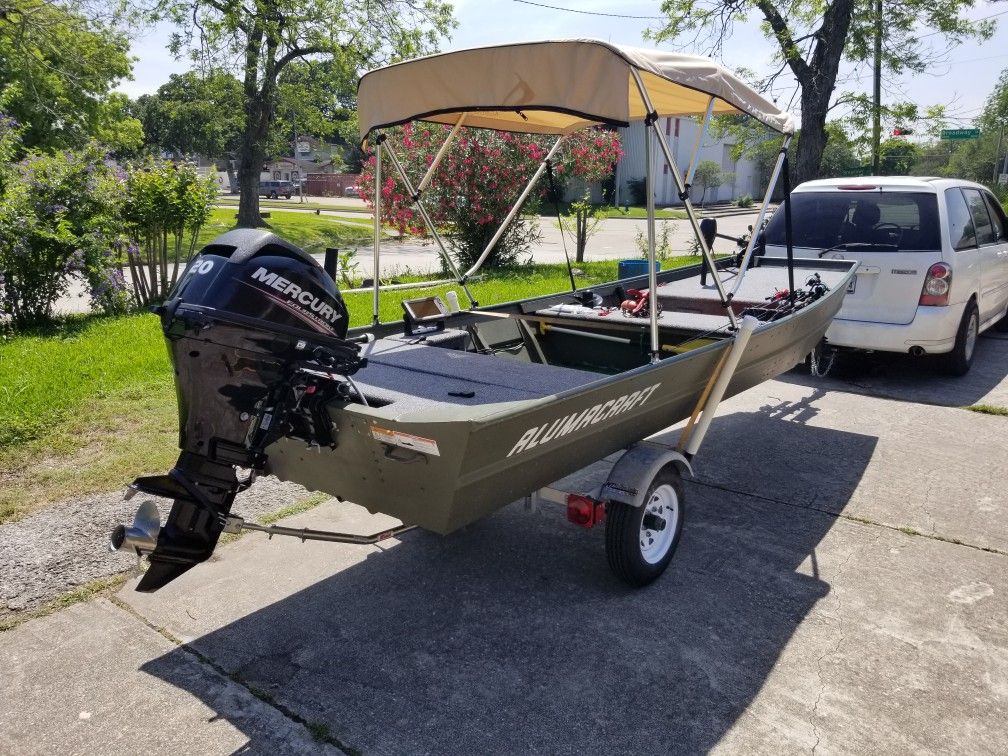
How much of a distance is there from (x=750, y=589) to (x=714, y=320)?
2089 millimetres

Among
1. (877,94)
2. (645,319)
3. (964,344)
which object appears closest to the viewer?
(645,319)

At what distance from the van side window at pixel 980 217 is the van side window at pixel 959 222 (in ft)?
0.55

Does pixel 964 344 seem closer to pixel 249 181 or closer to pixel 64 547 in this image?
pixel 64 547

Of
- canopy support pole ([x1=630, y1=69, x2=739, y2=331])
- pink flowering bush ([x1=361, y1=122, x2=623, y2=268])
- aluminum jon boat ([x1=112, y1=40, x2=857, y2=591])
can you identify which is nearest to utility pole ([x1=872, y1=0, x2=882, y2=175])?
pink flowering bush ([x1=361, y1=122, x2=623, y2=268])

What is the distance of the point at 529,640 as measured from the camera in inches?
141

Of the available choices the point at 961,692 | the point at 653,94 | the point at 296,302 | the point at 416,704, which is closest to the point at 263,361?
the point at 296,302

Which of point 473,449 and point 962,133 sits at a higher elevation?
point 962,133

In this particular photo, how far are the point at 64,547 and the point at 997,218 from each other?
9.59m

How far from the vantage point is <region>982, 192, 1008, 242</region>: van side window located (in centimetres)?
860

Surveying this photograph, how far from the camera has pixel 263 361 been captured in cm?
306

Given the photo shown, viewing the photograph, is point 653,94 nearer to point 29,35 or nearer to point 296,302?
point 296,302

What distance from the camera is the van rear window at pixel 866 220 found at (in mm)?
7352

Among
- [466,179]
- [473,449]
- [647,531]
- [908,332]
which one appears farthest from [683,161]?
[473,449]

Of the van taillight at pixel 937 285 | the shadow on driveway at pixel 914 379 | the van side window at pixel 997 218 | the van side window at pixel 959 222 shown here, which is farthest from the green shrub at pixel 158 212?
the van side window at pixel 997 218
